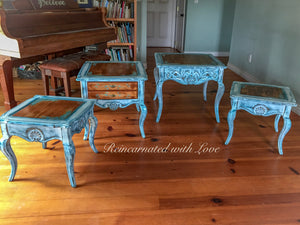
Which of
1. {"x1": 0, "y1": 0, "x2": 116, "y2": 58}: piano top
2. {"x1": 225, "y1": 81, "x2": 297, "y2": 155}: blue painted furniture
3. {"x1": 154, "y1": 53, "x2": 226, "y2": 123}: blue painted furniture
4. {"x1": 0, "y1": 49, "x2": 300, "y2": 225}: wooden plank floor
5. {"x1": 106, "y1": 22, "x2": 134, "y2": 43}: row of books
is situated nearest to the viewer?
{"x1": 0, "y1": 49, "x2": 300, "y2": 225}: wooden plank floor

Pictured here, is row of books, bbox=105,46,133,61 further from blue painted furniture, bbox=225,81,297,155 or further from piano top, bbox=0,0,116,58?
blue painted furniture, bbox=225,81,297,155

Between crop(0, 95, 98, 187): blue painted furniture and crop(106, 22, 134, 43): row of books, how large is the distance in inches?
98.1

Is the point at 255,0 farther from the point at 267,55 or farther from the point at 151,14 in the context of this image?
the point at 151,14

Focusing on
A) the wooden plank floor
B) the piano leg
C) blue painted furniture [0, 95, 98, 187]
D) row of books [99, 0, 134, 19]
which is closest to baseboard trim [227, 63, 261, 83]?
the wooden plank floor

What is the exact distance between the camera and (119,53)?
405cm

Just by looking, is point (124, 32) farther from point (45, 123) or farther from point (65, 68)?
point (45, 123)

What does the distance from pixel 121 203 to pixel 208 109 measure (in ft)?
5.63

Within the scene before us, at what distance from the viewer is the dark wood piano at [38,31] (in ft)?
7.43

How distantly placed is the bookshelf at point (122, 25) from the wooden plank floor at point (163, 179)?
1719mm

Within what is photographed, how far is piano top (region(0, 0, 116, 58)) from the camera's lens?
2.26 m

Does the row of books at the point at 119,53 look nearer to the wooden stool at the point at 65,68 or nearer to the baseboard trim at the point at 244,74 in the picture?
the wooden stool at the point at 65,68

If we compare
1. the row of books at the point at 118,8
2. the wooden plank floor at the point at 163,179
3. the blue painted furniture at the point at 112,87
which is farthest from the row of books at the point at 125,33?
the blue painted furniture at the point at 112,87

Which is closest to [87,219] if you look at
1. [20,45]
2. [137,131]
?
[137,131]

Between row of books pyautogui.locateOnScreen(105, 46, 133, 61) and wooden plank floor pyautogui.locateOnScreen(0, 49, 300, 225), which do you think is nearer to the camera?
wooden plank floor pyautogui.locateOnScreen(0, 49, 300, 225)
